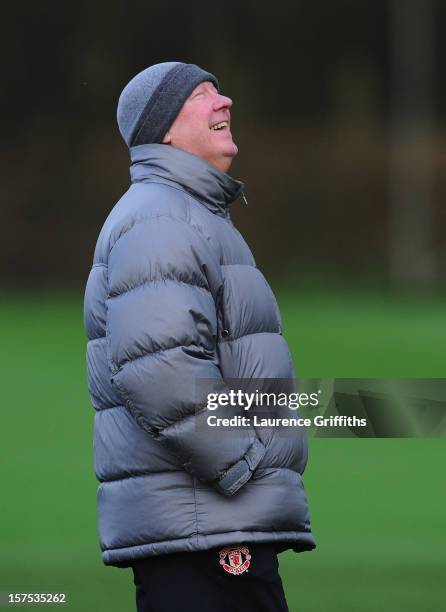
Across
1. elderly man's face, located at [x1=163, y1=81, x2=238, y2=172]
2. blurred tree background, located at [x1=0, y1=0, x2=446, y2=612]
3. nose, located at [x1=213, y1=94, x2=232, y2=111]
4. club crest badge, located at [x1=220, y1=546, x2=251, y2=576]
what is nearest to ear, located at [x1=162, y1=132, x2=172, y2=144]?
elderly man's face, located at [x1=163, y1=81, x2=238, y2=172]

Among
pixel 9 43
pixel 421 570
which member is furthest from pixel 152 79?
pixel 9 43

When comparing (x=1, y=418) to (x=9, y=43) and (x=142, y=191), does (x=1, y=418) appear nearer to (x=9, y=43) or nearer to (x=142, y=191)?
(x=142, y=191)

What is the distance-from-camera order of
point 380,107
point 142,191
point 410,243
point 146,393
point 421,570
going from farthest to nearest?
point 380,107 < point 410,243 < point 421,570 < point 142,191 < point 146,393

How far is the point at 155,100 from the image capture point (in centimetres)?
309

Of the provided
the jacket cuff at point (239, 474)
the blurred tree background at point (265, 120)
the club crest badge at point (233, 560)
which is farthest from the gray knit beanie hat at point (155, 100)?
the blurred tree background at point (265, 120)

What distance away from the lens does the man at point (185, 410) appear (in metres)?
2.80

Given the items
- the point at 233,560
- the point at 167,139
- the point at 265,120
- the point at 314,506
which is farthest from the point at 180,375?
the point at 265,120

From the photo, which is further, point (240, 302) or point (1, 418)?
point (1, 418)

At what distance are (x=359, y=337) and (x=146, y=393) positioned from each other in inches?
563

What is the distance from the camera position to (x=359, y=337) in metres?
17.0

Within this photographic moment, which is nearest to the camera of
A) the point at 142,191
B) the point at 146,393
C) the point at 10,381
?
the point at 146,393

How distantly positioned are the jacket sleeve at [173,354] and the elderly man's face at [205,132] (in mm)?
263

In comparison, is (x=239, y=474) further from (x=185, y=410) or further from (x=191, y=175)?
(x=191, y=175)

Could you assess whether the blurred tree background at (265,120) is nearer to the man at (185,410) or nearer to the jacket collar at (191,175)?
the jacket collar at (191,175)
